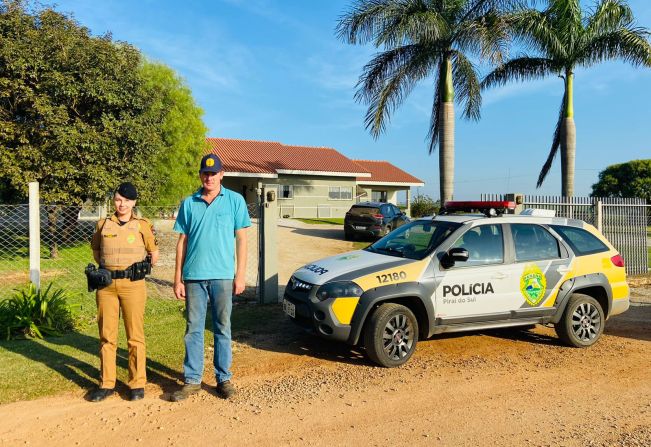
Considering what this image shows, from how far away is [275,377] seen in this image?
4.83 m

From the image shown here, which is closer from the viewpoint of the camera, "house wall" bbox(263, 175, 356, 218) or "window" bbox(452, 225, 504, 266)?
"window" bbox(452, 225, 504, 266)

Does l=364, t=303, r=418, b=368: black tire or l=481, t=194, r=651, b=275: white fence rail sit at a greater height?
l=481, t=194, r=651, b=275: white fence rail

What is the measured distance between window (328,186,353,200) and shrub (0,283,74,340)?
79.9 feet

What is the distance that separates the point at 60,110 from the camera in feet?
36.4

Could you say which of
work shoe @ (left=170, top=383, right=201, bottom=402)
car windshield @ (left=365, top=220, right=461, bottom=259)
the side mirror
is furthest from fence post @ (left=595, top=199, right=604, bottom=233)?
work shoe @ (left=170, top=383, right=201, bottom=402)

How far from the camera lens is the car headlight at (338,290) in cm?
504

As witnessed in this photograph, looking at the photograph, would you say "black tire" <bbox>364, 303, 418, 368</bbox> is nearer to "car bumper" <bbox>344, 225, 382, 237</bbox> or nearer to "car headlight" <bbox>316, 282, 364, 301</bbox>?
"car headlight" <bbox>316, 282, 364, 301</bbox>

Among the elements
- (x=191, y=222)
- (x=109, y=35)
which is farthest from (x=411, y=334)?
(x=109, y=35)

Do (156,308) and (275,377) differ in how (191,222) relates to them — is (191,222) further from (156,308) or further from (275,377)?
(156,308)

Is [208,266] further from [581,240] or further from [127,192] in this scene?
[581,240]

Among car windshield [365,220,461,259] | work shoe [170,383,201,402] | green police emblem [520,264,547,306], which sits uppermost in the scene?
car windshield [365,220,461,259]

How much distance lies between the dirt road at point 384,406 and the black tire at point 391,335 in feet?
0.44

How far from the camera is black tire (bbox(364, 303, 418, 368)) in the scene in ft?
16.5

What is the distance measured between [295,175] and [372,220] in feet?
41.6
